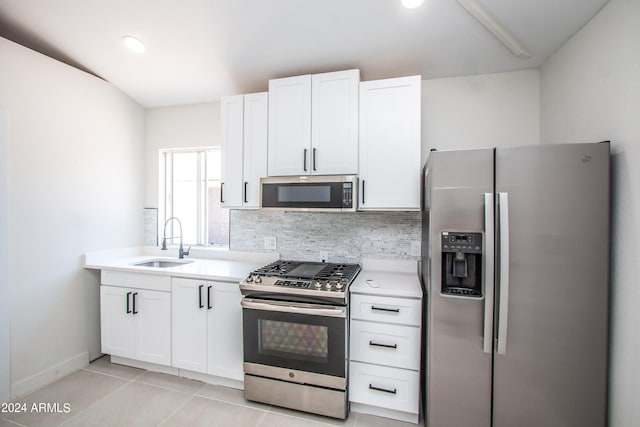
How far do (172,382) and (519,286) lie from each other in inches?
101

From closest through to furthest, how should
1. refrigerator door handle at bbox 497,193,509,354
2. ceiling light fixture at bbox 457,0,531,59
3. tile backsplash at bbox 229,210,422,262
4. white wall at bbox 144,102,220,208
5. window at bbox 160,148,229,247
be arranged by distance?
refrigerator door handle at bbox 497,193,509,354
ceiling light fixture at bbox 457,0,531,59
tile backsplash at bbox 229,210,422,262
white wall at bbox 144,102,220,208
window at bbox 160,148,229,247

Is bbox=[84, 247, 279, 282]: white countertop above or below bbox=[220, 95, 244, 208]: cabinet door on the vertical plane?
below

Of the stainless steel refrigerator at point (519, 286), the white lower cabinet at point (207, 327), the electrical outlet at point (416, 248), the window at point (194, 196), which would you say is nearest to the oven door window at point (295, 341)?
the white lower cabinet at point (207, 327)

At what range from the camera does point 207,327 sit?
2.17 metres

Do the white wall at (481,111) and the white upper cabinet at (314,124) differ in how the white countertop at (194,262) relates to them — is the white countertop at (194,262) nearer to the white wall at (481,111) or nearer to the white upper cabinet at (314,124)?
the white upper cabinet at (314,124)

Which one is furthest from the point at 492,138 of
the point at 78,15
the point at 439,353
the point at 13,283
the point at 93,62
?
the point at 13,283

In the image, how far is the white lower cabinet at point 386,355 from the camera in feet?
5.78

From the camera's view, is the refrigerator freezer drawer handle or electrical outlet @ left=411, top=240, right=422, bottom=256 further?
electrical outlet @ left=411, top=240, right=422, bottom=256

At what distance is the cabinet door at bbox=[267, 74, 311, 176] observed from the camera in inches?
85.8

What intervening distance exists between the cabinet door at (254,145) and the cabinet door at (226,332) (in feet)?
2.41

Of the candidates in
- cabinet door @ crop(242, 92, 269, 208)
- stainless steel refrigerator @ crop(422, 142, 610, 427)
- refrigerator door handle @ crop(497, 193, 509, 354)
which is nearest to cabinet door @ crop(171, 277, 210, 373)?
cabinet door @ crop(242, 92, 269, 208)

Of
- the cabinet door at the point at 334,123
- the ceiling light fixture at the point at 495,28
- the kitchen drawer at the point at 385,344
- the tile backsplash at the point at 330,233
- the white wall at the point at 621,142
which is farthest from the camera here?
the tile backsplash at the point at 330,233

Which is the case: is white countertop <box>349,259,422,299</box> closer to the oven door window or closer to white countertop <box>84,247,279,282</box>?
the oven door window

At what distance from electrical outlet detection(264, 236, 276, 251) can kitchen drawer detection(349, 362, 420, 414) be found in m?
1.25
